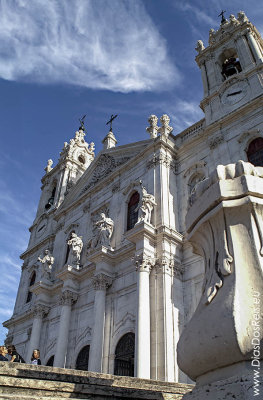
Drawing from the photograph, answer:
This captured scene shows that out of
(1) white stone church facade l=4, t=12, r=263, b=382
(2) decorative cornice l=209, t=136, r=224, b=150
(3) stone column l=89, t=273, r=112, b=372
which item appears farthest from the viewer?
(2) decorative cornice l=209, t=136, r=224, b=150

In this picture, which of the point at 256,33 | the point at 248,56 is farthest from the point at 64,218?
the point at 256,33

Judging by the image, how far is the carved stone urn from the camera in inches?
97.5

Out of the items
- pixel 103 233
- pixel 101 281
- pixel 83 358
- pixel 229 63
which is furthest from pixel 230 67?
pixel 83 358

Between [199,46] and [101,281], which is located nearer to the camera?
[101,281]

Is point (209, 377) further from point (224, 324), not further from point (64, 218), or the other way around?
point (64, 218)

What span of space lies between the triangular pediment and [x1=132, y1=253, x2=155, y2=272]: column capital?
6.40m

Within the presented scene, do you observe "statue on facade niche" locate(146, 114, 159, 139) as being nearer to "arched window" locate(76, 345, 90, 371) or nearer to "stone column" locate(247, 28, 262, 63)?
"stone column" locate(247, 28, 262, 63)

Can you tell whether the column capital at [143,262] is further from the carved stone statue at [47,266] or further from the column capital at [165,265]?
the carved stone statue at [47,266]

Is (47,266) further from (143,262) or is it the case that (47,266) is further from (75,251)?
(143,262)

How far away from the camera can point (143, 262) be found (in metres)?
12.2

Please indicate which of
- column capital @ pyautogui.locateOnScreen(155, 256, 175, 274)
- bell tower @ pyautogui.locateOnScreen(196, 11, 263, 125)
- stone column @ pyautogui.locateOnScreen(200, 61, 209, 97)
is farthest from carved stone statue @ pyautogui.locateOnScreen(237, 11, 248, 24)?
column capital @ pyautogui.locateOnScreen(155, 256, 175, 274)

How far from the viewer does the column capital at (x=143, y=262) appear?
1213cm

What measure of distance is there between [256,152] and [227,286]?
37.9 ft

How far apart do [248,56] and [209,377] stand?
18.0 meters
